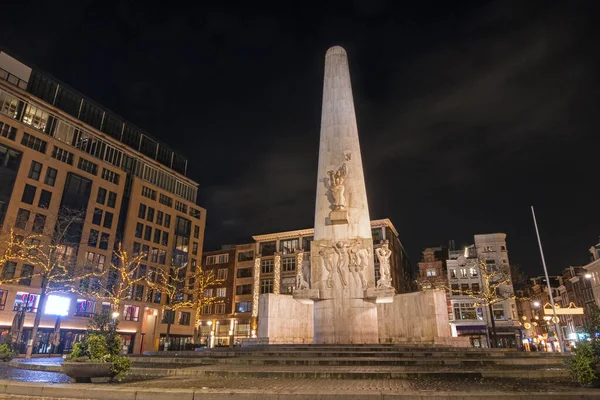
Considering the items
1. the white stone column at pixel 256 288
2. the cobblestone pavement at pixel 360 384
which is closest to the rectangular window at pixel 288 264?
the white stone column at pixel 256 288

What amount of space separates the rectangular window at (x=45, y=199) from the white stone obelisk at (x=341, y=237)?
1625 inches

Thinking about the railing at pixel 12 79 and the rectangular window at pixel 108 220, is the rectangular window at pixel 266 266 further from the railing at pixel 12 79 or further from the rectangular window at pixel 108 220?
the railing at pixel 12 79

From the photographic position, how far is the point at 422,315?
18984 millimetres

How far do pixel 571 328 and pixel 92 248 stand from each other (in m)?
74.2

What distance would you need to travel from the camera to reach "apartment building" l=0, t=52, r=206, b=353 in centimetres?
4597

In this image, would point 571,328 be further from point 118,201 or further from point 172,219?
point 118,201

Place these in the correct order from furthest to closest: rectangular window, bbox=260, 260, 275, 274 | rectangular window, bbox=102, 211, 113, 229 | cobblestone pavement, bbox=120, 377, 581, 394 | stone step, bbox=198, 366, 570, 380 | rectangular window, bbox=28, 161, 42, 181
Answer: rectangular window, bbox=260, 260, 275, 274 → rectangular window, bbox=102, 211, 113, 229 → rectangular window, bbox=28, 161, 42, 181 → stone step, bbox=198, 366, 570, 380 → cobblestone pavement, bbox=120, 377, 581, 394

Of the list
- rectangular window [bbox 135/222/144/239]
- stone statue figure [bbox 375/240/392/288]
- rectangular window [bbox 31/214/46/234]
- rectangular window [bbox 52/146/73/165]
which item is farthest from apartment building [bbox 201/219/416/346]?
stone statue figure [bbox 375/240/392/288]

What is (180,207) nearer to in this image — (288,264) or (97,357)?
(288,264)

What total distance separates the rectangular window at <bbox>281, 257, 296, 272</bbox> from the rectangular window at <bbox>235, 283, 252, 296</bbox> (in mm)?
6983

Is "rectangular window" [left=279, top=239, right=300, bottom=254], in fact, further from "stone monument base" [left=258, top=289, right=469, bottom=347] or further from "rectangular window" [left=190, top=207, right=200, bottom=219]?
"stone monument base" [left=258, top=289, right=469, bottom=347]

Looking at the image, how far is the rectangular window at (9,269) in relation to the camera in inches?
1687

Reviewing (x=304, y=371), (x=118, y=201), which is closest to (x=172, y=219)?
(x=118, y=201)

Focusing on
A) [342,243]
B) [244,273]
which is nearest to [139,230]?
[244,273]
